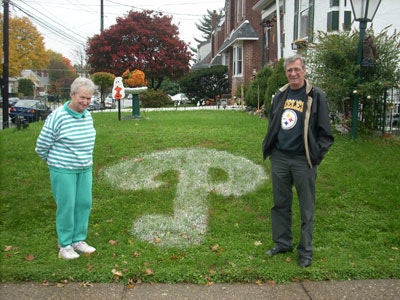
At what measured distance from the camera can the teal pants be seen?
13.7ft

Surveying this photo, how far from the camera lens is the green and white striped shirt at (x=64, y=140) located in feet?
13.5

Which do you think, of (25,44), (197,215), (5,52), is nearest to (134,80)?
(197,215)

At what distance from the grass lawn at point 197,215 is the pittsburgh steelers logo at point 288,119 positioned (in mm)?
1316

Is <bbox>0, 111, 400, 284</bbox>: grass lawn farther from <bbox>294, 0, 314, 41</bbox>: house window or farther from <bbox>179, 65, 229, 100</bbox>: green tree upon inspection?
<bbox>179, 65, 229, 100</bbox>: green tree

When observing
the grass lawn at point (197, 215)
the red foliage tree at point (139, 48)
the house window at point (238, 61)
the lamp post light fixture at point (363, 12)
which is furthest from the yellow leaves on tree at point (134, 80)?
the red foliage tree at point (139, 48)

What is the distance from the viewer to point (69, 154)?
13.7 ft

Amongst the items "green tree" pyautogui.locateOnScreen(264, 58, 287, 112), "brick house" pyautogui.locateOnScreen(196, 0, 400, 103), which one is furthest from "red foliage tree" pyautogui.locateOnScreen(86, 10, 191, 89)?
"green tree" pyautogui.locateOnScreen(264, 58, 287, 112)

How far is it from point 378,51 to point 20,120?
915cm

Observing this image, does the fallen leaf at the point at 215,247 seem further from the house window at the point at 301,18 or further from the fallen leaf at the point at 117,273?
the house window at the point at 301,18

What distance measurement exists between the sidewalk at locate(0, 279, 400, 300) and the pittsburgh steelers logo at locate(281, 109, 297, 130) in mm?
1427

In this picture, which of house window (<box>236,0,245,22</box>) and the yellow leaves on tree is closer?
the yellow leaves on tree

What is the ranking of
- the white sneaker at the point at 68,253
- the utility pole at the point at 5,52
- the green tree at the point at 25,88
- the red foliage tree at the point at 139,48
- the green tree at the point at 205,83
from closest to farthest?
1. the white sneaker at the point at 68,253
2. the utility pole at the point at 5,52
3. the green tree at the point at 205,83
4. the red foliage tree at the point at 139,48
5. the green tree at the point at 25,88

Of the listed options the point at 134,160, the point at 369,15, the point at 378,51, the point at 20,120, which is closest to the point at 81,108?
the point at 134,160

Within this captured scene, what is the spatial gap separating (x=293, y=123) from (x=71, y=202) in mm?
2217
